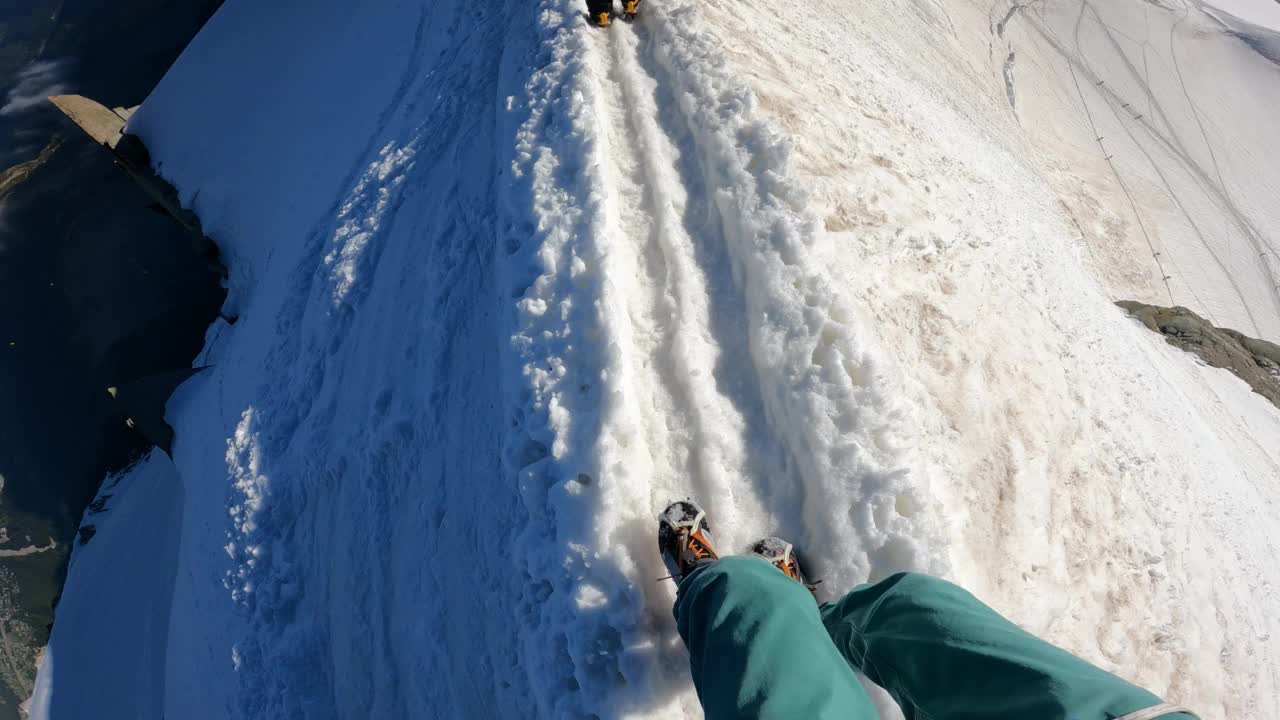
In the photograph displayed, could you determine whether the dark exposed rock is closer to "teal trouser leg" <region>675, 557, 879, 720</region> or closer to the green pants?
the green pants

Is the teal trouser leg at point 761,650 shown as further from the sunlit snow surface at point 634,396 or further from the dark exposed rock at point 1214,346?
the dark exposed rock at point 1214,346

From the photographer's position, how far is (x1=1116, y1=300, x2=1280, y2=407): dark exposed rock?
708 centimetres

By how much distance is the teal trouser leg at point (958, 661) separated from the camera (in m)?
1.65

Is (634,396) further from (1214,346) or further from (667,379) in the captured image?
(1214,346)

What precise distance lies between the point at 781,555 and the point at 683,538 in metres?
0.48

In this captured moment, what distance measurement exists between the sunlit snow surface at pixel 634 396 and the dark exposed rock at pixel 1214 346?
1.19 meters

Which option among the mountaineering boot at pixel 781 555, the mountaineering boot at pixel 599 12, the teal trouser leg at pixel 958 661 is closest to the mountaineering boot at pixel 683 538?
the mountaineering boot at pixel 781 555

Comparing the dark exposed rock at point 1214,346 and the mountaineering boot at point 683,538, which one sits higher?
the dark exposed rock at point 1214,346

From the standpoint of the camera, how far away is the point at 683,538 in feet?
9.04

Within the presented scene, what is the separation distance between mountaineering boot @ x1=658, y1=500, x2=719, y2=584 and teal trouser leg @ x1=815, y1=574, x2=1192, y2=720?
1.96 ft

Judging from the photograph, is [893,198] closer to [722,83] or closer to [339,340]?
[722,83]

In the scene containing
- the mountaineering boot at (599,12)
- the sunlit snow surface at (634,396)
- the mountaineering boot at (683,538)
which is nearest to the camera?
the mountaineering boot at (683,538)

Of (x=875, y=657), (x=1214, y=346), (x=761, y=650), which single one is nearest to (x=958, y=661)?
(x=875, y=657)

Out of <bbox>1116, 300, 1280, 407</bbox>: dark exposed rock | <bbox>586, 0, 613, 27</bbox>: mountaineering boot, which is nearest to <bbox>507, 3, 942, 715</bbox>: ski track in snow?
<bbox>586, 0, 613, 27</bbox>: mountaineering boot
